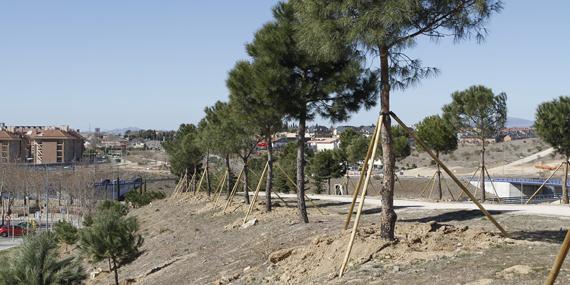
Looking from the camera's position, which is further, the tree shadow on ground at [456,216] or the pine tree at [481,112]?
the pine tree at [481,112]

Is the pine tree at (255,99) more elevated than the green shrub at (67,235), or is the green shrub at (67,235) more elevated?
the pine tree at (255,99)

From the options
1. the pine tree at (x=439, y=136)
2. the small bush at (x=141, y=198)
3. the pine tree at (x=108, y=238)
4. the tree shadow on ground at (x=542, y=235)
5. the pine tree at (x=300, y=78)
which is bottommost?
the small bush at (x=141, y=198)

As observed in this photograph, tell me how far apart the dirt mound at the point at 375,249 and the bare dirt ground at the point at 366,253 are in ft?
0.07

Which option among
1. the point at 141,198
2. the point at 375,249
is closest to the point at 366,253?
the point at 375,249

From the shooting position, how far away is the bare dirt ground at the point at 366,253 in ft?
33.7

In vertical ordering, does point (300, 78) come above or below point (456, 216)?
above

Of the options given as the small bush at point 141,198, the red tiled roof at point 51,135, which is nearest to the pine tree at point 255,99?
the small bush at point 141,198

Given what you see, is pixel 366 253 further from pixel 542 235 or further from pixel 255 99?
pixel 255 99

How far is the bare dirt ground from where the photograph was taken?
33.7ft

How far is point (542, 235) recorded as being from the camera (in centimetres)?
1365

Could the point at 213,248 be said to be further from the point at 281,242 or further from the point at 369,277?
the point at 369,277

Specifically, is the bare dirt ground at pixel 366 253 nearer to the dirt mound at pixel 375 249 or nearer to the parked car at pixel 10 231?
→ the dirt mound at pixel 375 249

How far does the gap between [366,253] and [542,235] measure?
4576 mm

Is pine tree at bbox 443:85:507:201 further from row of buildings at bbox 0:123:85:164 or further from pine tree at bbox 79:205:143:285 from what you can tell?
row of buildings at bbox 0:123:85:164
